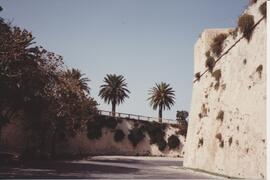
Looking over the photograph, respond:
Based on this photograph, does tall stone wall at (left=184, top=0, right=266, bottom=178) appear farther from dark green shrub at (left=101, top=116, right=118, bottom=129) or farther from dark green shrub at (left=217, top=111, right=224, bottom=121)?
dark green shrub at (left=101, top=116, right=118, bottom=129)

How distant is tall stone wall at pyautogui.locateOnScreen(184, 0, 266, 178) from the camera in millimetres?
15305

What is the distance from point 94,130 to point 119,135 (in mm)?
4304

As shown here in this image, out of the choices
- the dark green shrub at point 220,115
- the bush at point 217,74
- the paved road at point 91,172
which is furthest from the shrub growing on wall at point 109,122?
the dark green shrub at point 220,115

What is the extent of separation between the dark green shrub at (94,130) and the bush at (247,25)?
36637 millimetres

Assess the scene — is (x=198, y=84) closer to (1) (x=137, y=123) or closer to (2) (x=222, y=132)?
(2) (x=222, y=132)

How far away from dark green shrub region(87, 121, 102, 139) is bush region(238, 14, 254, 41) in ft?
120

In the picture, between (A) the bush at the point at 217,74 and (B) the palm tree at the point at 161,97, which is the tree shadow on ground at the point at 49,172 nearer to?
(A) the bush at the point at 217,74

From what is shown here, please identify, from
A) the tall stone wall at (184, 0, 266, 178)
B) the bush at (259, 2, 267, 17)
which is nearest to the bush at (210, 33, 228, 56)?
the tall stone wall at (184, 0, 266, 178)

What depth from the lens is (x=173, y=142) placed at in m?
56.5

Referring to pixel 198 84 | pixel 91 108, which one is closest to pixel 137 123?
pixel 91 108

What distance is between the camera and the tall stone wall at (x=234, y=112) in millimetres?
15305

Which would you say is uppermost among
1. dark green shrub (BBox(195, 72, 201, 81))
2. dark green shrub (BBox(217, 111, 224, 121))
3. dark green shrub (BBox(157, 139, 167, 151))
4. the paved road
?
dark green shrub (BBox(195, 72, 201, 81))

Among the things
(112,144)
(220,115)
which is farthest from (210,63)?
(112,144)

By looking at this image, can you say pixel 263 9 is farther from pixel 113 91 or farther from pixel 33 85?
pixel 113 91
